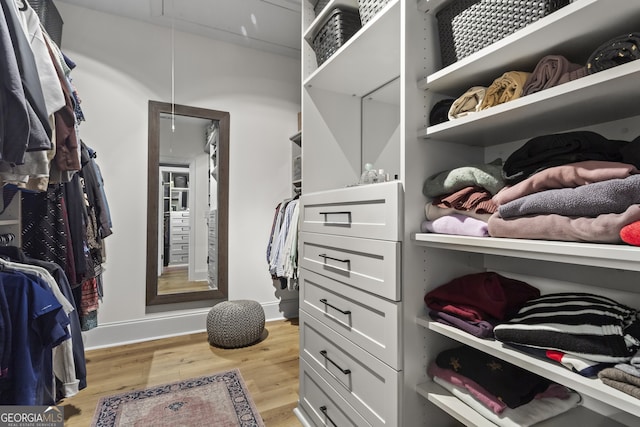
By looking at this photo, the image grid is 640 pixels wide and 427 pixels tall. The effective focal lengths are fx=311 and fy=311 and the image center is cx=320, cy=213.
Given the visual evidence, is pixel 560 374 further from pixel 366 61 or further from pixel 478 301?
pixel 366 61

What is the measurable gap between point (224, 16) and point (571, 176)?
2714 millimetres

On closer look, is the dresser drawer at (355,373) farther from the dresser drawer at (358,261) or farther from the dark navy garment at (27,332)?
the dark navy garment at (27,332)

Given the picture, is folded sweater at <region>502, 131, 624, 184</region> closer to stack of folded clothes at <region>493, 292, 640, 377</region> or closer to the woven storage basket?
stack of folded clothes at <region>493, 292, 640, 377</region>

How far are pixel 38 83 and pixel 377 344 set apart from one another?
4.53ft

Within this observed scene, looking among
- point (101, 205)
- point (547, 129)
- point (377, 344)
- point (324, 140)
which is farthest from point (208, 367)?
point (547, 129)

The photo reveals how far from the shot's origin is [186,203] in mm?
2803

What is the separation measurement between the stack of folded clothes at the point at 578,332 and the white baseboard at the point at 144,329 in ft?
8.39

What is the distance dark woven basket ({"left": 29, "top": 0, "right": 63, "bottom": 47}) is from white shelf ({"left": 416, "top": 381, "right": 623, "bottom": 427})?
283 cm

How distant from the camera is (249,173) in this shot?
2959 millimetres

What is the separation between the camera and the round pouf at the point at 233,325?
7.65 ft

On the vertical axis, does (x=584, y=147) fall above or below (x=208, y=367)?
above

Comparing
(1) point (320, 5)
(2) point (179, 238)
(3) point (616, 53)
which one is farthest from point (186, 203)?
(3) point (616, 53)

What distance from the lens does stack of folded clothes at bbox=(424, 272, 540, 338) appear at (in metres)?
0.89

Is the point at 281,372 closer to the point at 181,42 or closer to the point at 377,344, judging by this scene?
the point at 377,344
